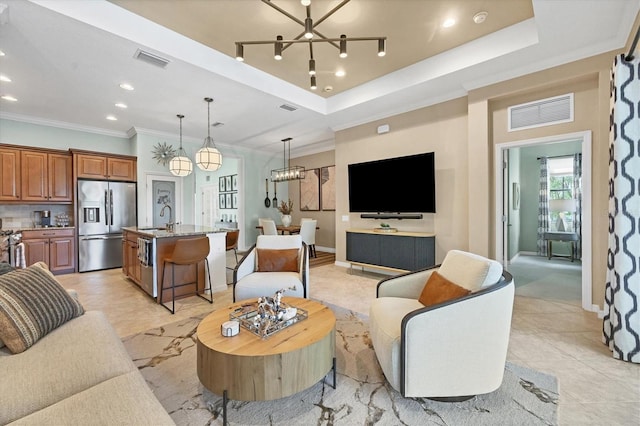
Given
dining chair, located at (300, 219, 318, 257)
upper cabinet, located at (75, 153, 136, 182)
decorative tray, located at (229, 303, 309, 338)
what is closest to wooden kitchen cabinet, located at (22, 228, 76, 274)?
upper cabinet, located at (75, 153, 136, 182)

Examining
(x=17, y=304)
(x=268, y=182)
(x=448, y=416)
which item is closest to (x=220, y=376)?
(x=17, y=304)

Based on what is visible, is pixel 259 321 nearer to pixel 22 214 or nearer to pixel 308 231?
pixel 308 231

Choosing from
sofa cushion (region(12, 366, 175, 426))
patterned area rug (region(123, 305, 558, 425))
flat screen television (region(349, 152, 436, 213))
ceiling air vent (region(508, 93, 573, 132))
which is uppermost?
ceiling air vent (region(508, 93, 573, 132))

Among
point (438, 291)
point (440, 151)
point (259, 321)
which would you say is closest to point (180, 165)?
point (259, 321)

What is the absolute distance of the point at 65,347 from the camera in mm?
1537

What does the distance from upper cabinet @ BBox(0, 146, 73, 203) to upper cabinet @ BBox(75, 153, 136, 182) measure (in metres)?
0.29

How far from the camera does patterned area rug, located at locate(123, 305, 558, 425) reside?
5.30 ft

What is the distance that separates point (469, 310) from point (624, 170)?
Answer: 6.19 ft

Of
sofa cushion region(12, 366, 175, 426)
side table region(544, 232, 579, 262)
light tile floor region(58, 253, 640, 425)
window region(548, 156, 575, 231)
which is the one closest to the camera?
sofa cushion region(12, 366, 175, 426)

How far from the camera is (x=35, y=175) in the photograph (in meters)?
5.06

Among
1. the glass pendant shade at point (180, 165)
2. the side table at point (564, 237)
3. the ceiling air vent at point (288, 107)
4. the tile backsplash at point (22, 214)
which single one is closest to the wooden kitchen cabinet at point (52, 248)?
the tile backsplash at point (22, 214)

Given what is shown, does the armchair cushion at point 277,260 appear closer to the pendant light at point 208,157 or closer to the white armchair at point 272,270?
the white armchair at point 272,270

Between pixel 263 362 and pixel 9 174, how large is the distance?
622 centimetres

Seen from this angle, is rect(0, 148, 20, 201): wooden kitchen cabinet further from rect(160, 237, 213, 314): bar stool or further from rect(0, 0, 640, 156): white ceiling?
rect(160, 237, 213, 314): bar stool
